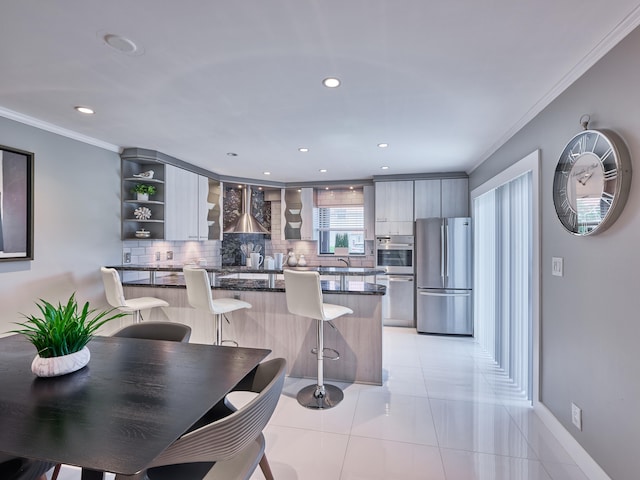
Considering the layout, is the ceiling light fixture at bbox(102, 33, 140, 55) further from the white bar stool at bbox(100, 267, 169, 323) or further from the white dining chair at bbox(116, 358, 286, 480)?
the white bar stool at bbox(100, 267, 169, 323)

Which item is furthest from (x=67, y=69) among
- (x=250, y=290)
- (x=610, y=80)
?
(x=610, y=80)

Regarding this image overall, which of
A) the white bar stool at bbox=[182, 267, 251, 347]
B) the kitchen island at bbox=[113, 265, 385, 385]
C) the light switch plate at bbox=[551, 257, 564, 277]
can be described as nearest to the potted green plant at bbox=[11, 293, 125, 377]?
the white bar stool at bbox=[182, 267, 251, 347]

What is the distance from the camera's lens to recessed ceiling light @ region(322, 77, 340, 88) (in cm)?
207

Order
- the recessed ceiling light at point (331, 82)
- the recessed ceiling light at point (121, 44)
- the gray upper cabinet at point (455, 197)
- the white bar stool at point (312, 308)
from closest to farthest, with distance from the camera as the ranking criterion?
the recessed ceiling light at point (121, 44) < the recessed ceiling light at point (331, 82) < the white bar stool at point (312, 308) < the gray upper cabinet at point (455, 197)

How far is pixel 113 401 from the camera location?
45.8 inches

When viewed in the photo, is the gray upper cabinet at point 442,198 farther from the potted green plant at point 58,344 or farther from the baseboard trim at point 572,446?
the potted green plant at point 58,344

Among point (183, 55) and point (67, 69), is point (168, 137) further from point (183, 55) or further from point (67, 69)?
point (183, 55)

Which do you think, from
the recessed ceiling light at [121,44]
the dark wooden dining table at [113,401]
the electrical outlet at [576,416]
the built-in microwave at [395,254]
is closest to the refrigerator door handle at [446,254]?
the built-in microwave at [395,254]

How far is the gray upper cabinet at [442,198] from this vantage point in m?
4.83

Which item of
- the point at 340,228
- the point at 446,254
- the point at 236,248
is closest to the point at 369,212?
the point at 340,228

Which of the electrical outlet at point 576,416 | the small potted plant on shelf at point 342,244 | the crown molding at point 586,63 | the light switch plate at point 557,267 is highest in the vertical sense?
the crown molding at point 586,63

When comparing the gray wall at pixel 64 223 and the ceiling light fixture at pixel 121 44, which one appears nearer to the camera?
the ceiling light fixture at pixel 121 44

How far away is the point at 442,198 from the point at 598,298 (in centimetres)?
328

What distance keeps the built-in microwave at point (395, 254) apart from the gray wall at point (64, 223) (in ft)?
11.8
